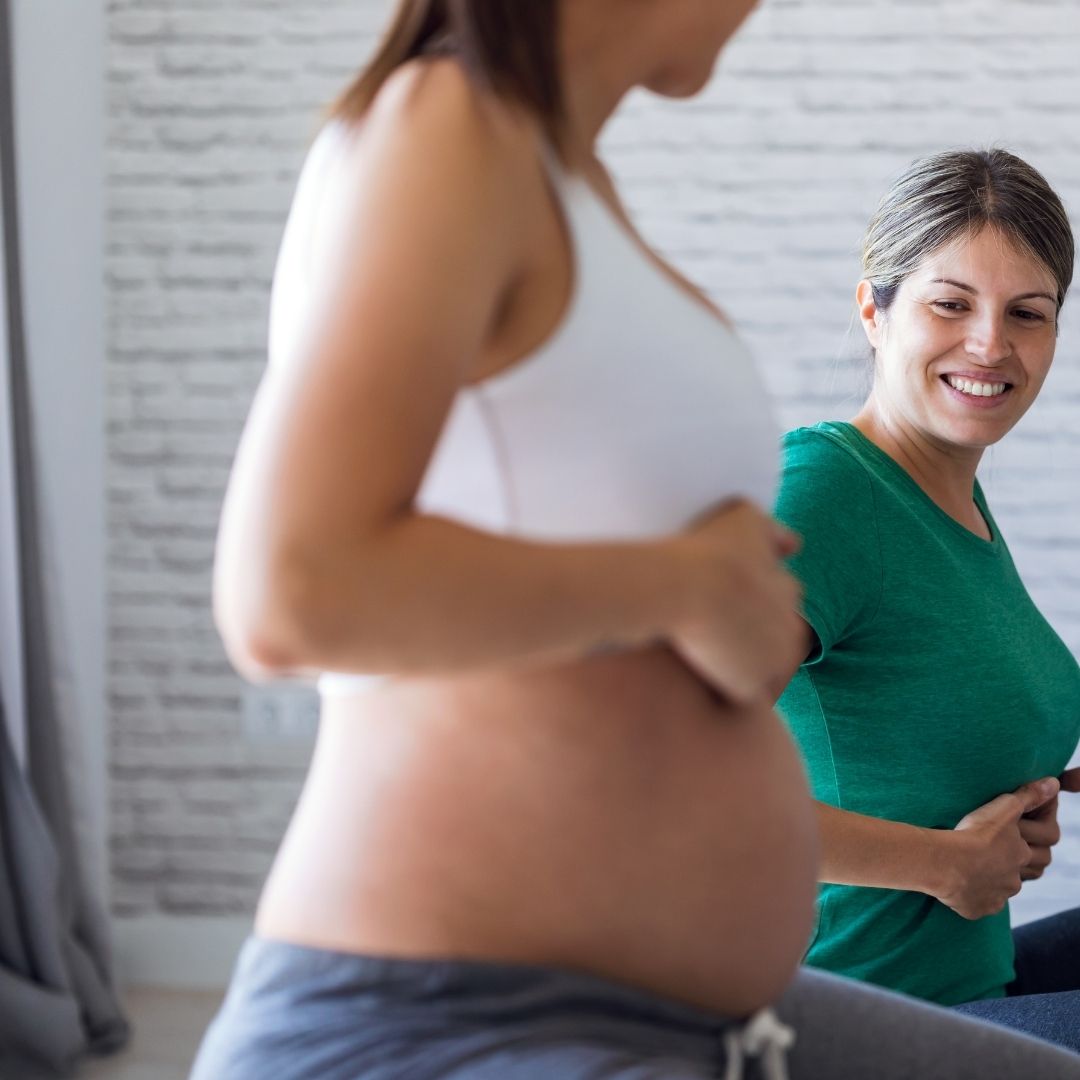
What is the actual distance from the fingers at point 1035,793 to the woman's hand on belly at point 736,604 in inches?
30.0

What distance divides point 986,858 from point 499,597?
88 cm

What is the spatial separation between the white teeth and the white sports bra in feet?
2.87

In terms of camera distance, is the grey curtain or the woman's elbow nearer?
the woman's elbow

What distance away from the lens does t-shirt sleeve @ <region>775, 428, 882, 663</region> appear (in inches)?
49.3

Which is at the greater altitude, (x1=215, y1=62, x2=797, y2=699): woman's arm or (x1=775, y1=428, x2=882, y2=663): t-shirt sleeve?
(x1=215, y1=62, x2=797, y2=699): woman's arm

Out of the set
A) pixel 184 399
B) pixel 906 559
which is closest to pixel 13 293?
pixel 184 399

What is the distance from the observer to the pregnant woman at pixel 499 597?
1.89 feet

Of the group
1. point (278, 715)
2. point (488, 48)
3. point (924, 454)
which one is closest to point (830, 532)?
point (924, 454)

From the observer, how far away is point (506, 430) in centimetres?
65

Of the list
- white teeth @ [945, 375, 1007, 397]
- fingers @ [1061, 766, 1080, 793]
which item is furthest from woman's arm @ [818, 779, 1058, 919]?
white teeth @ [945, 375, 1007, 397]

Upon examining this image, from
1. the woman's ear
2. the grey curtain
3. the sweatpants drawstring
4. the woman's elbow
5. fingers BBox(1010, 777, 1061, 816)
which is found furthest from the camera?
the grey curtain

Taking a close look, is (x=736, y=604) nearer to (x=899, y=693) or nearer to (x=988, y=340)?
(x=899, y=693)

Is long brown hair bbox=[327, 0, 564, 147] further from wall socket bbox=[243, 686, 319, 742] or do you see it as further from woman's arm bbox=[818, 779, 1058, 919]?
wall socket bbox=[243, 686, 319, 742]

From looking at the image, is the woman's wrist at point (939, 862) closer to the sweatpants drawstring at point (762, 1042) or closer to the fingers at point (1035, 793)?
the fingers at point (1035, 793)
